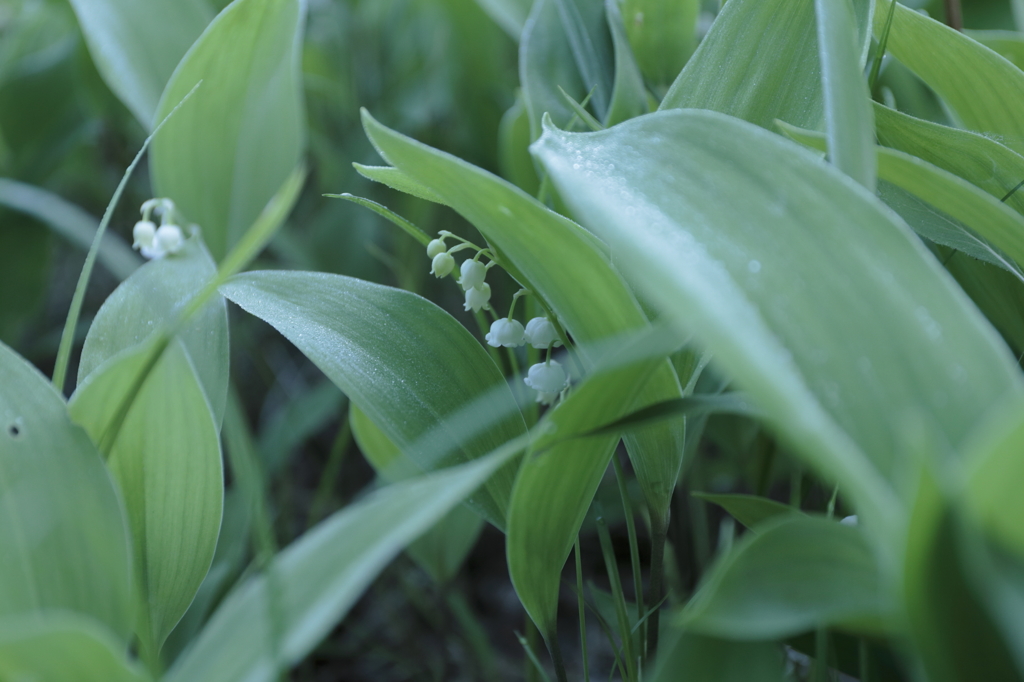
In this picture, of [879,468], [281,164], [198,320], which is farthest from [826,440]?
[281,164]

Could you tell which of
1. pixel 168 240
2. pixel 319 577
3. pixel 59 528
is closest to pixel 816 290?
pixel 319 577

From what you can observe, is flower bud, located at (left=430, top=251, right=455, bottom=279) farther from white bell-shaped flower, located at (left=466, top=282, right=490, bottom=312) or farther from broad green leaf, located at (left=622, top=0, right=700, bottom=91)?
broad green leaf, located at (left=622, top=0, right=700, bottom=91)

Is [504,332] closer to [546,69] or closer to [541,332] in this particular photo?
[541,332]

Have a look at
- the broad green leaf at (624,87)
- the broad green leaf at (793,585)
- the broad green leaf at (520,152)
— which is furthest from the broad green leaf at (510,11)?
the broad green leaf at (793,585)

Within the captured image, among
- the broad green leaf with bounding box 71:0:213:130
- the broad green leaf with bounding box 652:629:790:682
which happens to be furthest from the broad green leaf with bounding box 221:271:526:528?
the broad green leaf with bounding box 71:0:213:130

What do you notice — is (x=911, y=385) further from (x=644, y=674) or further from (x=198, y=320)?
(x=198, y=320)

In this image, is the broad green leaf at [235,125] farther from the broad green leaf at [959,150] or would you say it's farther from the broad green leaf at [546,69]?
the broad green leaf at [959,150]
